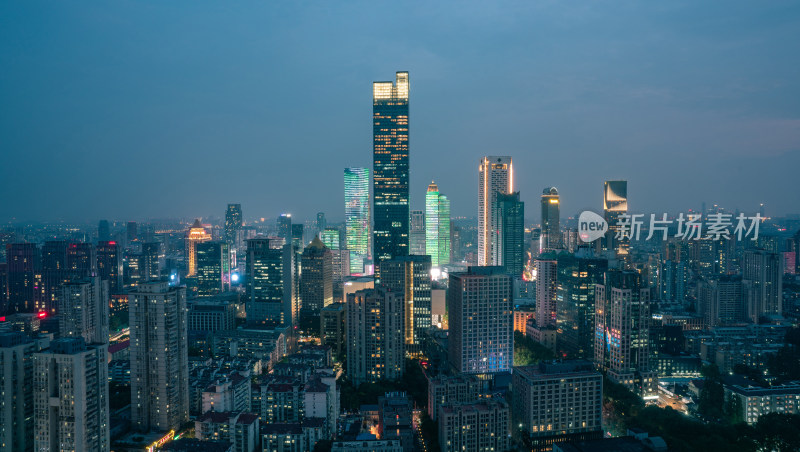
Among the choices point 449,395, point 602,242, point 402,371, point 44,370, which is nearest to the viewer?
point 44,370

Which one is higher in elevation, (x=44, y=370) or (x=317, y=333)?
(x=44, y=370)

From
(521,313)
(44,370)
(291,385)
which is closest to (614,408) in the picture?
(291,385)

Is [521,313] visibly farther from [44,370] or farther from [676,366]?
[44,370]

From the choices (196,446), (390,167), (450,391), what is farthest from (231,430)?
(390,167)

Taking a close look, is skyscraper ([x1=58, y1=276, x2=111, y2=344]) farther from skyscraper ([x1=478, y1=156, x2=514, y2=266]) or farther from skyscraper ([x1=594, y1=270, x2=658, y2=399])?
skyscraper ([x1=478, y1=156, x2=514, y2=266])

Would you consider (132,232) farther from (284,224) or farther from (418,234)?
(418,234)

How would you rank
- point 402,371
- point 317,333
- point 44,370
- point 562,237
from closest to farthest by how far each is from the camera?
point 44,370, point 402,371, point 317,333, point 562,237
